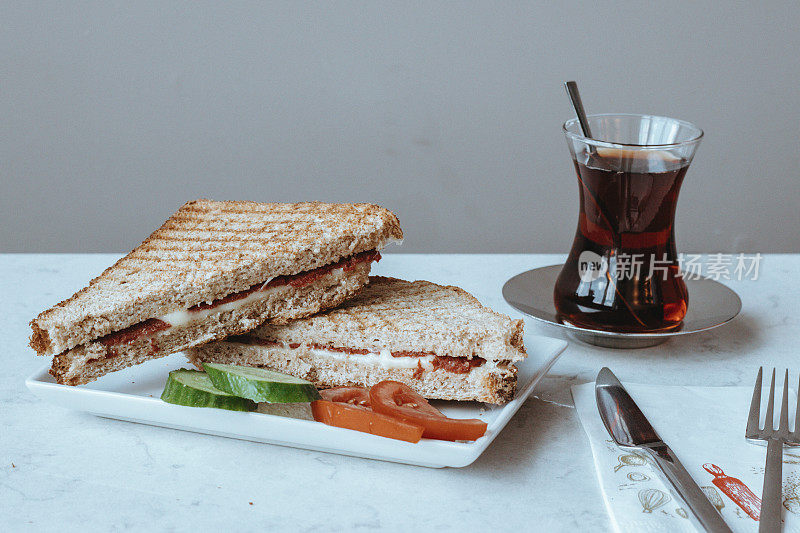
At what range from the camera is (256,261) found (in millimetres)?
1892

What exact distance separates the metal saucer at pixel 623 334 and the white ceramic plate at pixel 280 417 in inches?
7.8

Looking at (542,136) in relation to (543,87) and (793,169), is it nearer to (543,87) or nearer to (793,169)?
(543,87)

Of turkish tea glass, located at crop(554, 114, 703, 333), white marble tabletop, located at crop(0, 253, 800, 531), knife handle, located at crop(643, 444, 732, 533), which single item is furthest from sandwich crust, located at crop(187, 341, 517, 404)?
turkish tea glass, located at crop(554, 114, 703, 333)

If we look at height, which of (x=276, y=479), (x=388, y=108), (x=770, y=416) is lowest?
(x=276, y=479)

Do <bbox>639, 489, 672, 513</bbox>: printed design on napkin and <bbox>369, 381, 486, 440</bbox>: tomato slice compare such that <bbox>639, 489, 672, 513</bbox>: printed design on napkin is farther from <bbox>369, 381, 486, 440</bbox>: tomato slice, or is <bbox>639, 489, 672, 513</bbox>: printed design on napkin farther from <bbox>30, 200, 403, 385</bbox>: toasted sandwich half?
<bbox>30, 200, 403, 385</bbox>: toasted sandwich half

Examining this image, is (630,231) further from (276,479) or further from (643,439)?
(276,479)

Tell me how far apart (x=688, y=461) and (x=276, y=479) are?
0.80 m

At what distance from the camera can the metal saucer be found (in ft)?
6.51

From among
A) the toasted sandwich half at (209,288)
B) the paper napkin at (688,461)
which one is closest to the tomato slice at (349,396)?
the toasted sandwich half at (209,288)

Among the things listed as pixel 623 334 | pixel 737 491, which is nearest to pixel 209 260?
pixel 623 334

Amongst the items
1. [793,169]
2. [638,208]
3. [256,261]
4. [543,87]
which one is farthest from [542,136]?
[256,261]

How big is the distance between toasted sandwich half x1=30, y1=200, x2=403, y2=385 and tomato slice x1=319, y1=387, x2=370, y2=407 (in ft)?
0.84

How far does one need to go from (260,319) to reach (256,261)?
15 centimetres

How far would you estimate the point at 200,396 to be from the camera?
1579mm
